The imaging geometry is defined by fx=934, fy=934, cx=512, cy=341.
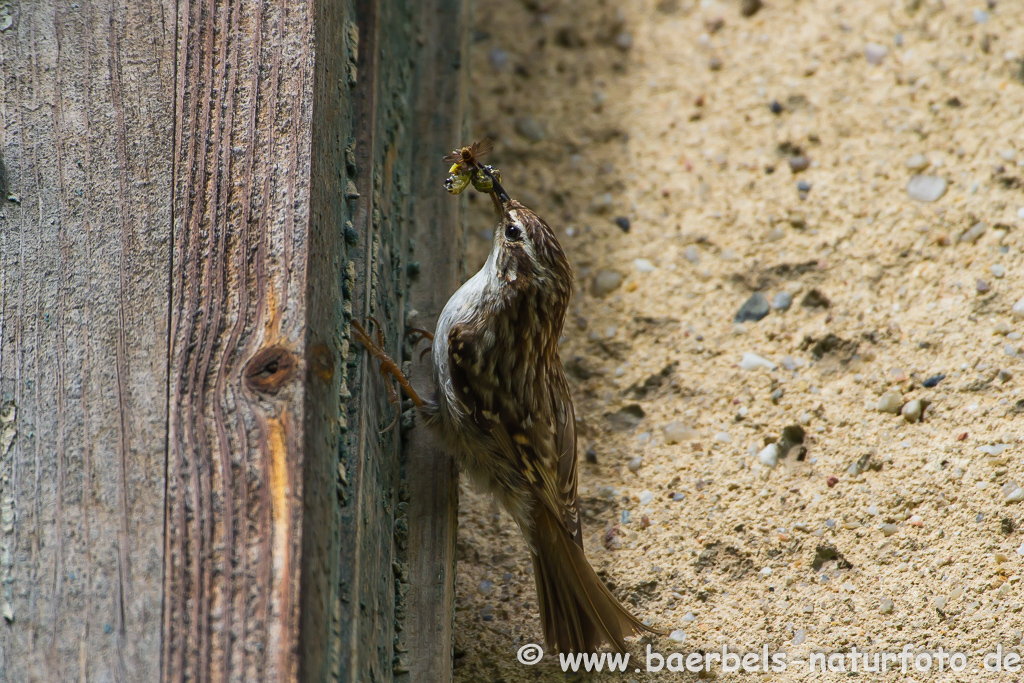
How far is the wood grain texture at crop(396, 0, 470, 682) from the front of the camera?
7.98ft

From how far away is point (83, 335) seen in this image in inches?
76.7

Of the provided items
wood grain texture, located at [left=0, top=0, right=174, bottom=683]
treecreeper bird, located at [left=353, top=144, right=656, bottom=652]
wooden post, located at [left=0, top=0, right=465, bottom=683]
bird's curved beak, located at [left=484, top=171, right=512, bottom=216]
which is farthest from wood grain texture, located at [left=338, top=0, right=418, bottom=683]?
wood grain texture, located at [left=0, top=0, right=174, bottom=683]

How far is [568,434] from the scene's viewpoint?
2.96 meters

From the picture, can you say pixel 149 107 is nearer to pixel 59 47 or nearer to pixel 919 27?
pixel 59 47

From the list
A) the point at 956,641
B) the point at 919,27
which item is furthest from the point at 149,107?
the point at 919,27

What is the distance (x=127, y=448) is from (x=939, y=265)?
272cm

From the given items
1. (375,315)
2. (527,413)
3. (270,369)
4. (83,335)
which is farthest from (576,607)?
(83,335)

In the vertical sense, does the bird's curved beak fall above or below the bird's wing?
above

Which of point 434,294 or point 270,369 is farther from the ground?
point 434,294

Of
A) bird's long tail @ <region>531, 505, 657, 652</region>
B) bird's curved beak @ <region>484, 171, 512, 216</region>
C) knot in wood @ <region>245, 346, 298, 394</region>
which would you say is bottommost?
bird's long tail @ <region>531, 505, 657, 652</region>

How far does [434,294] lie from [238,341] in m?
1.23

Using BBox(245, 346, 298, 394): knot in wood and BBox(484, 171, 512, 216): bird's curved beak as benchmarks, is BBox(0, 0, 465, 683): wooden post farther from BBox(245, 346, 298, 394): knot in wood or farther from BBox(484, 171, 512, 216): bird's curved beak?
BBox(484, 171, 512, 216): bird's curved beak

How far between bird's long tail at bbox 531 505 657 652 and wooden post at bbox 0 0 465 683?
354 millimetres

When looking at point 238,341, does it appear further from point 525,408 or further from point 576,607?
point 576,607
